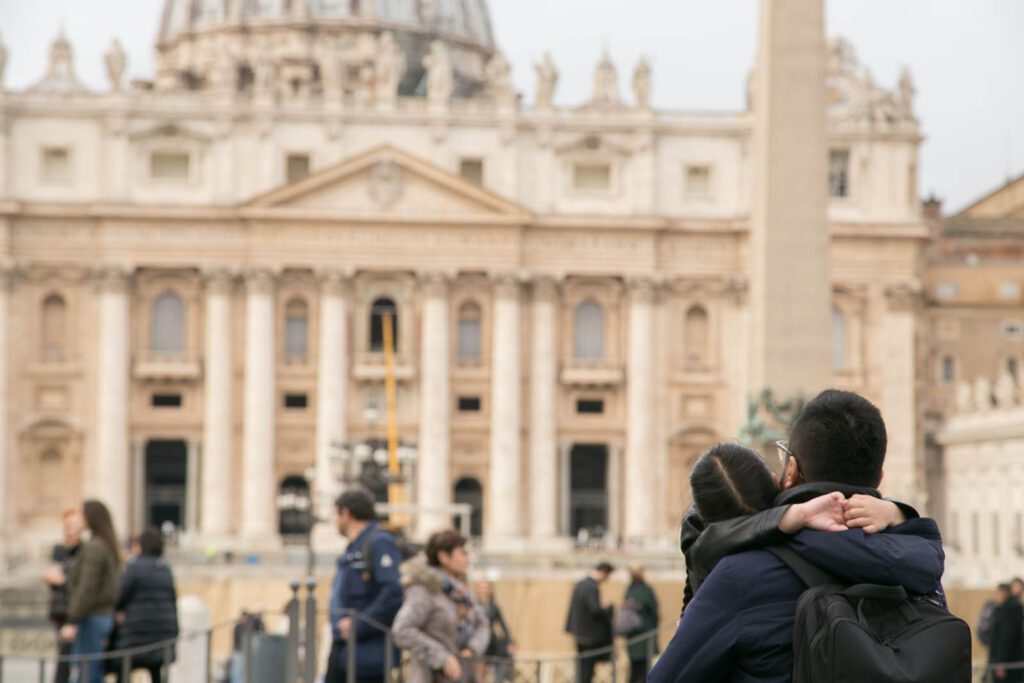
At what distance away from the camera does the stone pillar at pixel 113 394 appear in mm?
61031

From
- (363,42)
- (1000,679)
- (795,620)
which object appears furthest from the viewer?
(363,42)

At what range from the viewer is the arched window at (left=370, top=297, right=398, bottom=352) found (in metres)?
63.6

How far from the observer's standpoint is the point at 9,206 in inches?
2429

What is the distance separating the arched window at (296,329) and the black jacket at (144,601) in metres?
48.6

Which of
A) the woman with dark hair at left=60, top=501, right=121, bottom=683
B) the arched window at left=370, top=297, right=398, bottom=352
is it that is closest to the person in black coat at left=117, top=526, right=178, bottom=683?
the woman with dark hair at left=60, top=501, right=121, bottom=683

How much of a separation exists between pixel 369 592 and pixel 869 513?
24.0ft

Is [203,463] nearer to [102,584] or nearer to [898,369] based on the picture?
[898,369]

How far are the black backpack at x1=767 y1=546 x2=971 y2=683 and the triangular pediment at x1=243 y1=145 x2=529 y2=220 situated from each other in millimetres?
56891

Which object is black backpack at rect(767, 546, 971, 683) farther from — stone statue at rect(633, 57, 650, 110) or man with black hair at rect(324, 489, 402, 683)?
stone statue at rect(633, 57, 650, 110)

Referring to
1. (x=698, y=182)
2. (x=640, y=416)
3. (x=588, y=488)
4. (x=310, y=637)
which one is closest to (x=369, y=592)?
(x=310, y=637)

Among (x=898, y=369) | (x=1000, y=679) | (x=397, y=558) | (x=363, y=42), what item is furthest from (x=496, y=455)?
(x=397, y=558)

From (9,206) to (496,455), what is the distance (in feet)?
49.9

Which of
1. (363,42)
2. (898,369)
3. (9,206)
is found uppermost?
(363,42)

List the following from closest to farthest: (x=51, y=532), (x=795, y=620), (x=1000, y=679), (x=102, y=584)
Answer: (x=795, y=620), (x=102, y=584), (x=1000, y=679), (x=51, y=532)
